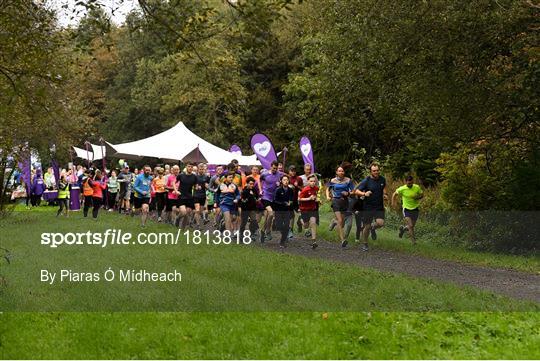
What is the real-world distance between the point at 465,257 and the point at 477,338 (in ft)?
31.3

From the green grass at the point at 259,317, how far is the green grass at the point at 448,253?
163 inches

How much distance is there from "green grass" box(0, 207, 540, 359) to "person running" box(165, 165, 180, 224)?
25.6 ft

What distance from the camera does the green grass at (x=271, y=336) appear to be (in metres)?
9.30

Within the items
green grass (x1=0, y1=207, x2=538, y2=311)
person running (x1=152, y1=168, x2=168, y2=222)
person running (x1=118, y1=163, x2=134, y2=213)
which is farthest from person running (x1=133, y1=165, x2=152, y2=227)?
green grass (x1=0, y1=207, x2=538, y2=311)

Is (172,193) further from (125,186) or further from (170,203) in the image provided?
(125,186)

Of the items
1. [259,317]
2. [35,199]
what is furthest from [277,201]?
[35,199]

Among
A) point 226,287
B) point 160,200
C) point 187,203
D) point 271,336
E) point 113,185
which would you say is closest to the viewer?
point 271,336

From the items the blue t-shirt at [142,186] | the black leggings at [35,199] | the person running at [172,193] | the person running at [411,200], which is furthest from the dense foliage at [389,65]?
the black leggings at [35,199]

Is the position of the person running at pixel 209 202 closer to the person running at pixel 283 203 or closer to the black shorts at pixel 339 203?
the person running at pixel 283 203

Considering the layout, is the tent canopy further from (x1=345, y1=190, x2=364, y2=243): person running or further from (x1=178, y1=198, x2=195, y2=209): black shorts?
(x1=345, y1=190, x2=364, y2=243): person running

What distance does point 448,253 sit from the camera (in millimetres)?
19891

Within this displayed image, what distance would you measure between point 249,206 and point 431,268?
5.81 meters

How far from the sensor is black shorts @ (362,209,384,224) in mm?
19594

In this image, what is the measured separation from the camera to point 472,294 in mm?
12836
